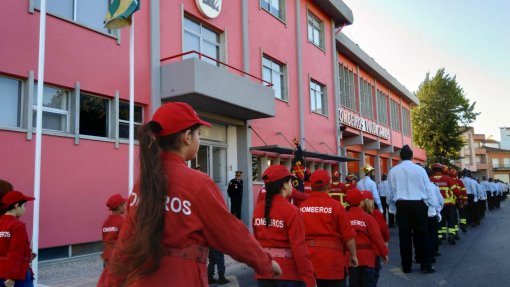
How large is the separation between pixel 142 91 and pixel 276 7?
987 cm

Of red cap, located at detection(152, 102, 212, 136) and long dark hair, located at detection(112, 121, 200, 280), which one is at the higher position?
red cap, located at detection(152, 102, 212, 136)

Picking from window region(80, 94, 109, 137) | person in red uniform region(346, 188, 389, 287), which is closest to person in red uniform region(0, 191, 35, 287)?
person in red uniform region(346, 188, 389, 287)

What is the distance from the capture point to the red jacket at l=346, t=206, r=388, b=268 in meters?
5.68

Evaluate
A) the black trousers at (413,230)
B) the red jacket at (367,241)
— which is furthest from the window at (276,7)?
the red jacket at (367,241)

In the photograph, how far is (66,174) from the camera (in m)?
10.1

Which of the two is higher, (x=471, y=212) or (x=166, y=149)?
(x=166, y=149)

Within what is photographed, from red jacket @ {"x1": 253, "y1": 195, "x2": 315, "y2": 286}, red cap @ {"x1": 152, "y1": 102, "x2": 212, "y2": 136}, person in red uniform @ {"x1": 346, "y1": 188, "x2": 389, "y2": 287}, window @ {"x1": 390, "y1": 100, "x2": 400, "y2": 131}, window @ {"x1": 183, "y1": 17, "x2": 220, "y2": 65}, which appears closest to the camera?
red cap @ {"x1": 152, "y1": 102, "x2": 212, "y2": 136}

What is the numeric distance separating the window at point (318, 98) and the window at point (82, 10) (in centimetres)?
1248

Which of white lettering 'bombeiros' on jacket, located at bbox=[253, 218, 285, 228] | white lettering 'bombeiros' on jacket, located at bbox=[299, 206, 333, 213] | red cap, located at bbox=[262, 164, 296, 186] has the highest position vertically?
red cap, located at bbox=[262, 164, 296, 186]

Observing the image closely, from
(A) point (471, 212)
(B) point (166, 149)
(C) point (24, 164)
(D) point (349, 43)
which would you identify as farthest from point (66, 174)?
(D) point (349, 43)

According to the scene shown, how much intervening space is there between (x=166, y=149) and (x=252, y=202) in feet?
47.5

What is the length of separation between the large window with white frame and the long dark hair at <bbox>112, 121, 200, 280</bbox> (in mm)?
9247

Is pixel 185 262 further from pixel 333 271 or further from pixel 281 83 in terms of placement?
pixel 281 83

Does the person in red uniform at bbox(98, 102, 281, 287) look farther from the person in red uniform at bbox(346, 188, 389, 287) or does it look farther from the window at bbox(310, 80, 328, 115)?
the window at bbox(310, 80, 328, 115)
